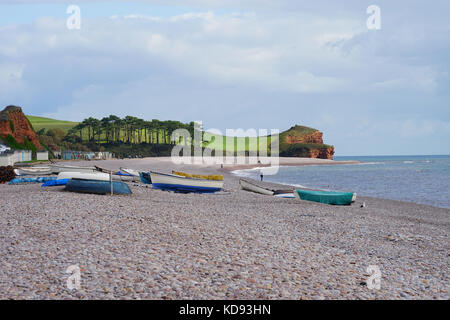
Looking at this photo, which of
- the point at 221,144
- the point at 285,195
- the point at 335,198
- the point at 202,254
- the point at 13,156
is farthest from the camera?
the point at 221,144

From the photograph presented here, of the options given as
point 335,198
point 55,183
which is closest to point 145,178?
point 55,183

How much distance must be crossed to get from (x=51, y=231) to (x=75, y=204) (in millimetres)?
4630

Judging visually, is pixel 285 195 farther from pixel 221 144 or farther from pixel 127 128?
pixel 221 144

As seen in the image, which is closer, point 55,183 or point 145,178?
point 55,183

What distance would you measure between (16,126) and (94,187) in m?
75.5

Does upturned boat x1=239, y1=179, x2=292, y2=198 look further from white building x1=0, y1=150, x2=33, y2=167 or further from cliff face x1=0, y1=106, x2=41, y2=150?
cliff face x1=0, y1=106, x2=41, y2=150

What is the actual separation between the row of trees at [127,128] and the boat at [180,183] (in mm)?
129125

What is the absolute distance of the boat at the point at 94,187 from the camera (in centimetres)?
2061

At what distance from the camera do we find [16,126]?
277 feet

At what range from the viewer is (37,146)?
88562 mm

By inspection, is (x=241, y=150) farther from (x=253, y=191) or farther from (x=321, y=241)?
(x=321, y=241)

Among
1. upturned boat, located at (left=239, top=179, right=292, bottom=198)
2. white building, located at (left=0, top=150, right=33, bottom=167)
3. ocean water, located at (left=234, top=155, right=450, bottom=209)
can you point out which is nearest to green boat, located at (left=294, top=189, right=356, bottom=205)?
upturned boat, located at (left=239, top=179, right=292, bottom=198)

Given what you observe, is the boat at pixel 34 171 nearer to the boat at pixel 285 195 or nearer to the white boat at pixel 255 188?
the white boat at pixel 255 188

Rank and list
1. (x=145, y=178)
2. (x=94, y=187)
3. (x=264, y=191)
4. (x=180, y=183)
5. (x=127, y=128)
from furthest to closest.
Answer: (x=127, y=128), (x=145, y=178), (x=264, y=191), (x=180, y=183), (x=94, y=187)
